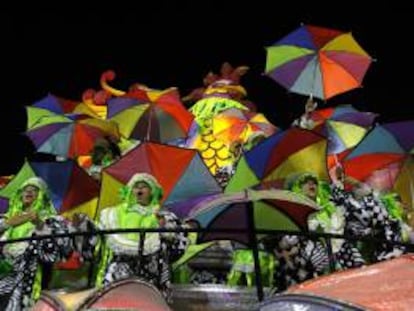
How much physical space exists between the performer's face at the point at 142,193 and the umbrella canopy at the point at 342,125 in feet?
16.1

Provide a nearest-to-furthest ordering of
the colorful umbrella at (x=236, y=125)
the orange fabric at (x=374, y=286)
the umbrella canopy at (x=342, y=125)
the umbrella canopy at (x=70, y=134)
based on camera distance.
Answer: the orange fabric at (x=374, y=286) → the umbrella canopy at (x=70, y=134) → the umbrella canopy at (x=342, y=125) → the colorful umbrella at (x=236, y=125)

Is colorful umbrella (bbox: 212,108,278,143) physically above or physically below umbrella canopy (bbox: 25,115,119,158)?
above

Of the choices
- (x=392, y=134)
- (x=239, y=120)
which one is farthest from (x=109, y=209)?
(x=239, y=120)

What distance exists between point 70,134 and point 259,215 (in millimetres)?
6213

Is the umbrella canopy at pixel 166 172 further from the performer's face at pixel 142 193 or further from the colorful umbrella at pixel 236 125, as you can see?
the colorful umbrella at pixel 236 125

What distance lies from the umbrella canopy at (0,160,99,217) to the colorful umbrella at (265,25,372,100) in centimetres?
398

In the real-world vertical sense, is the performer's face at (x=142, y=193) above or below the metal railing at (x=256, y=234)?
above

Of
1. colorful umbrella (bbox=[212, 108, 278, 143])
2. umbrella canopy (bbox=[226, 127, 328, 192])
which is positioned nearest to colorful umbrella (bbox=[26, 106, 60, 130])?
colorful umbrella (bbox=[212, 108, 278, 143])

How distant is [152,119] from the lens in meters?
12.9

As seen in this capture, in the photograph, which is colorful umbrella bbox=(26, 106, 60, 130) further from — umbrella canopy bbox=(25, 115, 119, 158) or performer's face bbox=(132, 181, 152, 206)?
performer's face bbox=(132, 181, 152, 206)

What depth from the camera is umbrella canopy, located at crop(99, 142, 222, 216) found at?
9.49 meters

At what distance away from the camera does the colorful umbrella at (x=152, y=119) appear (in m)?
12.9

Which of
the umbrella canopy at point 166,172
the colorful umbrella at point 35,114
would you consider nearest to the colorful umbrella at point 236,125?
the colorful umbrella at point 35,114

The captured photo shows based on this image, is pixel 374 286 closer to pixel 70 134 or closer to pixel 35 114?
pixel 70 134
